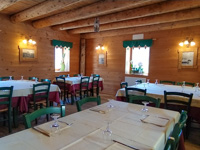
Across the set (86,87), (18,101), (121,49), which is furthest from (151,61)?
(18,101)

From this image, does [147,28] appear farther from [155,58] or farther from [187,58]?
[187,58]

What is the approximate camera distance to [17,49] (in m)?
5.52

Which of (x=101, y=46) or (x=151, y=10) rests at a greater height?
(x=151, y=10)

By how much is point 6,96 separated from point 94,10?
2826 millimetres

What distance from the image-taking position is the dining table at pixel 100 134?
1140 mm

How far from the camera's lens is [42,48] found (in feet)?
20.5

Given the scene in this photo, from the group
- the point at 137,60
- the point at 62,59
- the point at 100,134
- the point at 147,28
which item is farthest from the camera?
the point at 62,59

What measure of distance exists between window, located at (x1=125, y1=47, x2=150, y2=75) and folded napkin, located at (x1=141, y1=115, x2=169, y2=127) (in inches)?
191

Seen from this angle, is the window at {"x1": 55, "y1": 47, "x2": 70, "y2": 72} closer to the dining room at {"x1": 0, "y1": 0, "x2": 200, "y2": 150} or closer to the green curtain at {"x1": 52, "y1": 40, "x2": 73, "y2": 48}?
the dining room at {"x1": 0, "y1": 0, "x2": 200, "y2": 150}

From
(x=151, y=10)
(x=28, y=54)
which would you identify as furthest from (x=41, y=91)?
(x=151, y=10)

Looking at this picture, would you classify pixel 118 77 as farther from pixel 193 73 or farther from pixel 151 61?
pixel 193 73

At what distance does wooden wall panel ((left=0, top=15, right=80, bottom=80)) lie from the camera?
521cm

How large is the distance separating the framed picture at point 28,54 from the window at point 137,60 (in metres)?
3.72

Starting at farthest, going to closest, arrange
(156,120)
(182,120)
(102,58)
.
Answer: (102,58) → (156,120) → (182,120)
